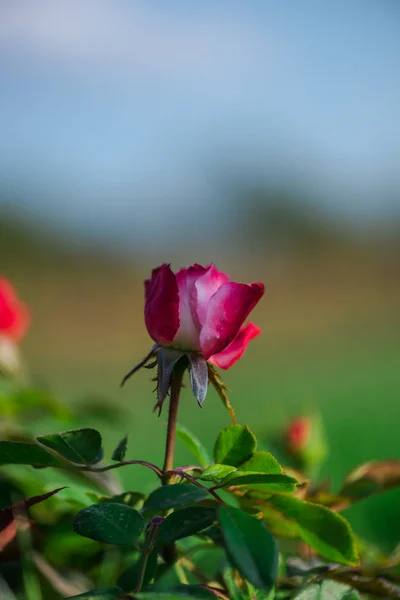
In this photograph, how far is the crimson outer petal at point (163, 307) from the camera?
0.30m

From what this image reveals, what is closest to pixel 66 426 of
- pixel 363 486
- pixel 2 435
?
pixel 2 435

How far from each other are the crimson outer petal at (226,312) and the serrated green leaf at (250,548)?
9 centimetres

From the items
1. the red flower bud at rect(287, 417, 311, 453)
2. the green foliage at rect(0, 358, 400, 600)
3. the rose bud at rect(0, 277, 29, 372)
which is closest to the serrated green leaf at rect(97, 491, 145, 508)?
the green foliage at rect(0, 358, 400, 600)

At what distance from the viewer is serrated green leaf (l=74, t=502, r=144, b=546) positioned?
0.26 metres

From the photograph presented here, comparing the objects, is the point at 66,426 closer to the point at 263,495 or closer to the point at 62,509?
the point at 62,509

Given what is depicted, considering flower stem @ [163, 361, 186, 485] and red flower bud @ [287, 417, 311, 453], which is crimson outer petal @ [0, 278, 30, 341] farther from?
flower stem @ [163, 361, 186, 485]

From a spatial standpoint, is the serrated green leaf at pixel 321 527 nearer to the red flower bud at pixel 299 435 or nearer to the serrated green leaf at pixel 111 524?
the serrated green leaf at pixel 111 524

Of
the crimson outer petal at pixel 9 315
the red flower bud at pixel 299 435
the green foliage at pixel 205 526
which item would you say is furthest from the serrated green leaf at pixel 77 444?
the crimson outer petal at pixel 9 315

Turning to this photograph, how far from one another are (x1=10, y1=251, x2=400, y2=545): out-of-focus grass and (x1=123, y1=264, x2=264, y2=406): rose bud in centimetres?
7

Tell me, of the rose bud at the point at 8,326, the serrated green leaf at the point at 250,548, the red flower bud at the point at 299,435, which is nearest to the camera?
the serrated green leaf at the point at 250,548

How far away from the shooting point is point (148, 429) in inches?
53.6

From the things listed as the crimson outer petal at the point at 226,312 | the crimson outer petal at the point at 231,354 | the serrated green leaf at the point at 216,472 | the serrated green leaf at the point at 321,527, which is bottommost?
the serrated green leaf at the point at 321,527

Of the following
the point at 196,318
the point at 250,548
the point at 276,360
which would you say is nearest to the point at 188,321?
the point at 196,318

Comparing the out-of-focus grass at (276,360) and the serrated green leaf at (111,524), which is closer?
the serrated green leaf at (111,524)
